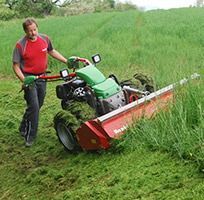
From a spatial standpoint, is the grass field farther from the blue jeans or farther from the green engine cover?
the green engine cover

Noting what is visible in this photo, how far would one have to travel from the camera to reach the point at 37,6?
51844mm

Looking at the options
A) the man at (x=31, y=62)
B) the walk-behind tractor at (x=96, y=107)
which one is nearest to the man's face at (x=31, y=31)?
the man at (x=31, y=62)

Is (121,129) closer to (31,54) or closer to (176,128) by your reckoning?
(176,128)

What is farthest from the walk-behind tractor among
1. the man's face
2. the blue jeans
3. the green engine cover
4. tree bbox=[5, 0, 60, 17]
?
tree bbox=[5, 0, 60, 17]

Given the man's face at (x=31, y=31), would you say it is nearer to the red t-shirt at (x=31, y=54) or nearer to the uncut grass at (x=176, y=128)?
the red t-shirt at (x=31, y=54)

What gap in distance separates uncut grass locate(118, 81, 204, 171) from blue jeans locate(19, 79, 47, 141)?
1645 mm

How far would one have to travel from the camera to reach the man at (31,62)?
3.91m

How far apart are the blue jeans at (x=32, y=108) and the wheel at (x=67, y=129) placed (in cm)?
55

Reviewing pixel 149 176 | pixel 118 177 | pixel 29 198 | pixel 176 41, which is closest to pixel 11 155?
pixel 29 198

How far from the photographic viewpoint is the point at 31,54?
4020 mm

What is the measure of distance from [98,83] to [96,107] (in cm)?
33

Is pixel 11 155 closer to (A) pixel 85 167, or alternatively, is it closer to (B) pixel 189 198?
(A) pixel 85 167

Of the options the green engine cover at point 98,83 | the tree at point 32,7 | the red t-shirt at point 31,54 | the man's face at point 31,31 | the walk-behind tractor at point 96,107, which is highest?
the tree at point 32,7

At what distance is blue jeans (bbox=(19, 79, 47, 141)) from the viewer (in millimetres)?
4105
